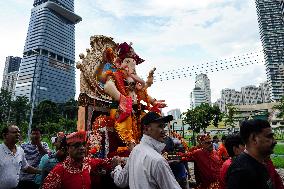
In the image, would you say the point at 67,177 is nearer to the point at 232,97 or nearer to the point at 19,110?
the point at 19,110

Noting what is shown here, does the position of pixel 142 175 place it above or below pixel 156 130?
below

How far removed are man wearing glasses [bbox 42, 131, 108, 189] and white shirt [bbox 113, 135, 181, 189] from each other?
0.68 meters

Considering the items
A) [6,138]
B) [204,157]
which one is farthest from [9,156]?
[204,157]

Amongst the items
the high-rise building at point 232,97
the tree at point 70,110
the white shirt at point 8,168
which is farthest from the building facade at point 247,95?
the white shirt at point 8,168

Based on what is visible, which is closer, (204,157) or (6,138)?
(6,138)

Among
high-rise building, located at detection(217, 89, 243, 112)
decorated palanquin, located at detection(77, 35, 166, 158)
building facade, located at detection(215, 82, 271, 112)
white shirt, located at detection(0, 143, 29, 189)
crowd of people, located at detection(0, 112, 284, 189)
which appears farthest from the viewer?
high-rise building, located at detection(217, 89, 243, 112)

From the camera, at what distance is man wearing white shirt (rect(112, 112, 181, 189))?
6.95 ft

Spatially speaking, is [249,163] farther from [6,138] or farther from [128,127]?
[6,138]

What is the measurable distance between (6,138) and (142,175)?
9.18 ft

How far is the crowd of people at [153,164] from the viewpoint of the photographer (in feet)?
6.45

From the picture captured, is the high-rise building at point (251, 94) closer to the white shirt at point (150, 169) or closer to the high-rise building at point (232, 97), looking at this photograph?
the high-rise building at point (232, 97)

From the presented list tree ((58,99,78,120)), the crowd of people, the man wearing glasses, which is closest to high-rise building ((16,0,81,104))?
tree ((58,99,78,120))

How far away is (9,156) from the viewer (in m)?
3.95

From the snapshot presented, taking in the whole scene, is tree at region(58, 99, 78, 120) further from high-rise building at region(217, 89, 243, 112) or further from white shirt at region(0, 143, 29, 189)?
high-rise building at region(217, 89, 243, 112)
